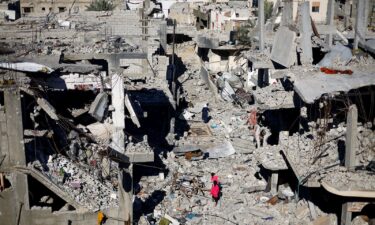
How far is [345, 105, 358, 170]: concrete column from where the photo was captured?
11.3 metres

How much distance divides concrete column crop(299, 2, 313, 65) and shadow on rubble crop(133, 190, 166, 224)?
566 centimetres

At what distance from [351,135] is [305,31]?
605 centimetres

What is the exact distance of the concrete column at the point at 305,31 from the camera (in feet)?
53.6

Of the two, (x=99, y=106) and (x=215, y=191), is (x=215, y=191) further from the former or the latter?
(x=99, y=106)

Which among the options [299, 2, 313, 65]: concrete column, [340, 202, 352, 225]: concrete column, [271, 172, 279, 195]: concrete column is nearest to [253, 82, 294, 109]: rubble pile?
[299, 2, 313, 65]: concrete column

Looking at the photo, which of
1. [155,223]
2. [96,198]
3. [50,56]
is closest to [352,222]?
[155,223]

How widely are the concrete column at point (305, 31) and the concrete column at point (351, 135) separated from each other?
16.4 feet

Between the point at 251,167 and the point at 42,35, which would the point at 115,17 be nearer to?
the point at 42,35

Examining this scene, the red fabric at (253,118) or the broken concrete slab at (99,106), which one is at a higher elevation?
the broken concrete slab at (99,106)

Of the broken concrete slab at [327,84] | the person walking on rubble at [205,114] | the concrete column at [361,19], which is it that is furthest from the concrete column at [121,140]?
the person walking on rubble at [205,114]

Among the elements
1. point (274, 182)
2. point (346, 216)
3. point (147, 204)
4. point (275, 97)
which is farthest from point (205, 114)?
point (346, 216)

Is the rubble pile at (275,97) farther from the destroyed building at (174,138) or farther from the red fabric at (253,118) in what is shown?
the red fabric at (253,118)

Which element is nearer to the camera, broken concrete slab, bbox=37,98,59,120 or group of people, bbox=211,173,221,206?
broken concrete slab, bbox=37,98,59,120

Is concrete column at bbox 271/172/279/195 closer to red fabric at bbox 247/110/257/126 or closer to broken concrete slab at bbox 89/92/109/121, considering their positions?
broken concrete slab at bbox 89/92/109/121
